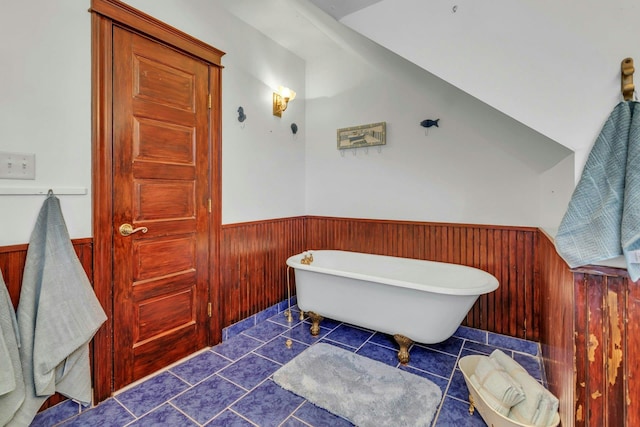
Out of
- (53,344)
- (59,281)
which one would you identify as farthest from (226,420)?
(59,281)

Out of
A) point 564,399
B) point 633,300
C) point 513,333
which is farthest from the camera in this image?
point 513,333

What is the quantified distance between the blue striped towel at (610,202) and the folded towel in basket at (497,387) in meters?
0.73

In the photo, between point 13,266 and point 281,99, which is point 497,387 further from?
point 281,99

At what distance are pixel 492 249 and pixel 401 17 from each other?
183 cm

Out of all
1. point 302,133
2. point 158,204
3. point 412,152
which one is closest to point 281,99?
point 302,133

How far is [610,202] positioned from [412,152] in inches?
72.9

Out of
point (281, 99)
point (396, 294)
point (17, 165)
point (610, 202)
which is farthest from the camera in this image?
point (281, 99)

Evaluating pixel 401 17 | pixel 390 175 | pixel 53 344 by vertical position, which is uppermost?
pixel 401 17

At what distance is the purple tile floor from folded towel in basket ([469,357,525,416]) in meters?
0.22

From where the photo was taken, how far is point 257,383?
6.16ft

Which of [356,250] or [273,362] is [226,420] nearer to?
[273,362]

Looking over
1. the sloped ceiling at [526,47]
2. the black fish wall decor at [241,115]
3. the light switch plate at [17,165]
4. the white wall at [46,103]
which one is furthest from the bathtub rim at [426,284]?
the light switch plate at [17,165]

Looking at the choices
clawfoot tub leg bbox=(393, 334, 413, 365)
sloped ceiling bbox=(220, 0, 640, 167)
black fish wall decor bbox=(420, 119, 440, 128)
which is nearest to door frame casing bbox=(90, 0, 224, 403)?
sloped ceiling bbox=(220, 0, 640, 167)

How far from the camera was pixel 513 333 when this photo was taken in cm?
232
